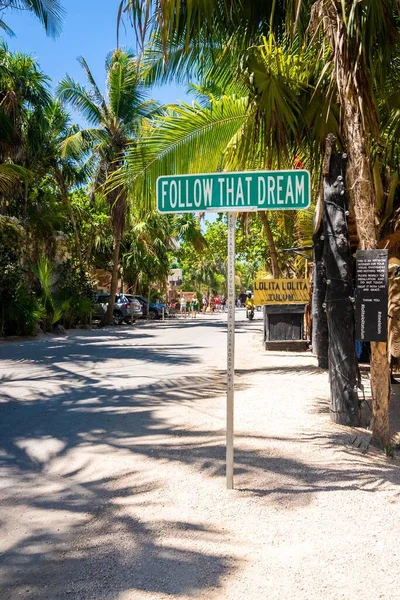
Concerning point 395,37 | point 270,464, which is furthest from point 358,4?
point 270,464

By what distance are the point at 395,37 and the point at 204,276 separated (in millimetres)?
83717

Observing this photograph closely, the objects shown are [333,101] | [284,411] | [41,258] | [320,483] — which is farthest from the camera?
[41,258]

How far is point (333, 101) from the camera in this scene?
22.3 feet

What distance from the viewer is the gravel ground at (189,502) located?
3227 mm

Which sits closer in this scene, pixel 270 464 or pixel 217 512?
pixel 217 512

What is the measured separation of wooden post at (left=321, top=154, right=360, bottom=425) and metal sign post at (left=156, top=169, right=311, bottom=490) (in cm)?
252

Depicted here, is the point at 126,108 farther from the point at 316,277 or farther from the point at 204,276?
the point at 204,276

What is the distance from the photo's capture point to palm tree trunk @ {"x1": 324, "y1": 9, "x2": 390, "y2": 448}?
217 inches

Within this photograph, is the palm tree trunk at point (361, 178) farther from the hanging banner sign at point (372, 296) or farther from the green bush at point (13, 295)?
the green bush at point (13, 295)

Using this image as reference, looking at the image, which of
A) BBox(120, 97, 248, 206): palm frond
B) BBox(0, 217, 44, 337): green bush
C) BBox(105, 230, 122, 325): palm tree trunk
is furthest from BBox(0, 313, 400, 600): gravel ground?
BBox(105, 230, 122, 325): palm tree trunk

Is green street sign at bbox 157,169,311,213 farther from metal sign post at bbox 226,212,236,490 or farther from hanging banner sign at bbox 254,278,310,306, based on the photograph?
hanging banner sign at bbox 254,278,310,306

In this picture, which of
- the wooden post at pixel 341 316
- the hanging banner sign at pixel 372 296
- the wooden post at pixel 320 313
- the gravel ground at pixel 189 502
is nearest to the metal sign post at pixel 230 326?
the gravel ground at pixel 189 502

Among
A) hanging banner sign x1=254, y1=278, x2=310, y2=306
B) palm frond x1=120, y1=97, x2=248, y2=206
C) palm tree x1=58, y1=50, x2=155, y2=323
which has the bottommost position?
hanging banner sign x1=254, y1=278, x2=310, y2=306

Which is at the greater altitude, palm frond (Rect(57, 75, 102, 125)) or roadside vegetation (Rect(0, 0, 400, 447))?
palm frond (Rect(57, 75, 102, 125))
